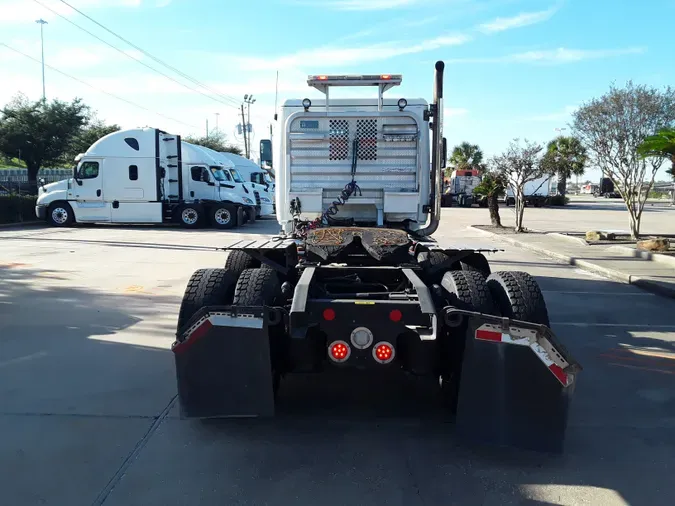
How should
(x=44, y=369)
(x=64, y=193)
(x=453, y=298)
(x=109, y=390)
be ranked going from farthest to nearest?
(x=64, y=193) → (x=44, y=369) → (x=109, y=390) → (x=453, y=298)

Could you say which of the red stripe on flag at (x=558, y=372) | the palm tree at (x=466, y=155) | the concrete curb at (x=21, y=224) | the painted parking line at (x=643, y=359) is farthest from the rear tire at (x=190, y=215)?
the palm tree at (x=466, y=155)

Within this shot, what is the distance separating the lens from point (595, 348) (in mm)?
6621

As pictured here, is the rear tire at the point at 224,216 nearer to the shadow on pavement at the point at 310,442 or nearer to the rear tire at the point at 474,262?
the shadow on pavement at the point at 310,442

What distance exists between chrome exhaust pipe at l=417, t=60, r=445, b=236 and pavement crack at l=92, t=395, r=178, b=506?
3754 millimetres

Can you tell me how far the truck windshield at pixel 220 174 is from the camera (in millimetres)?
24706

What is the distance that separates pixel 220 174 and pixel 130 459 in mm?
22079

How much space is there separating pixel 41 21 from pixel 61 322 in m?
52.1

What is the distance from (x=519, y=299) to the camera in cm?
466

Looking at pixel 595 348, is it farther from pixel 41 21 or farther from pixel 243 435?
pixel 41 21

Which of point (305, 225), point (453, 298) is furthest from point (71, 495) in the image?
point (305, 225)

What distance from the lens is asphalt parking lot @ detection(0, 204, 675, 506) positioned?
→ 3.49 m

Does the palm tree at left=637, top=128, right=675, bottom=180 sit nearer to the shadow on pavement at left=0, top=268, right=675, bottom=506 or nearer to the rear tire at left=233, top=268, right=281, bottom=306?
the shadow on pavement at left=0, top=268, right=675, bottom=506

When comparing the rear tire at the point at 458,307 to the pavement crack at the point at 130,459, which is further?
the rear tire at the point at 458,307

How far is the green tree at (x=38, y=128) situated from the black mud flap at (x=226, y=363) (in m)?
32.5
